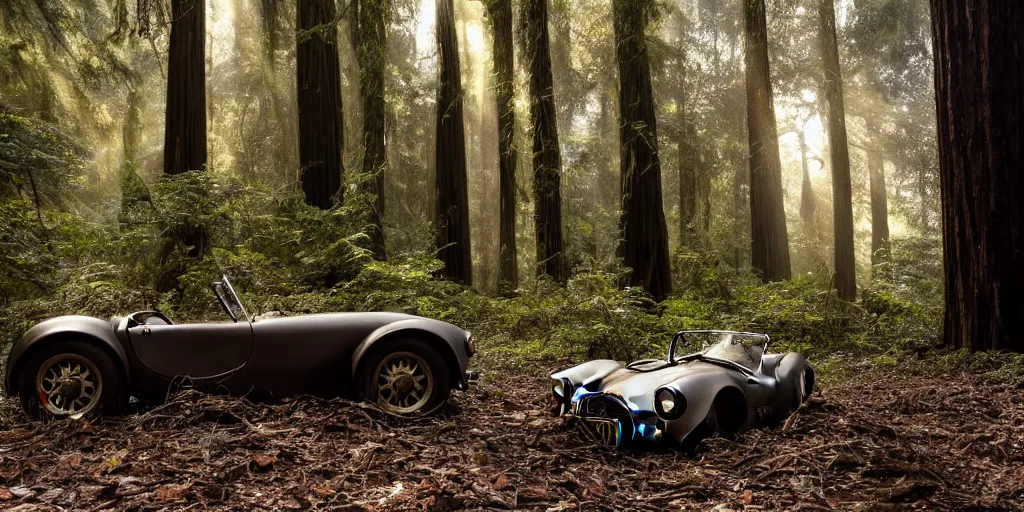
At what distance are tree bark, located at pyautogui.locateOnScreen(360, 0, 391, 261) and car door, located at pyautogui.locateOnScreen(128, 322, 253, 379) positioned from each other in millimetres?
7814

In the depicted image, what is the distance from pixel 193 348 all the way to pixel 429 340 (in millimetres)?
1819

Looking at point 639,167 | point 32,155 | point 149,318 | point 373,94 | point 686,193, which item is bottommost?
point 149,318

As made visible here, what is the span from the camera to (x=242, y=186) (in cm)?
1180

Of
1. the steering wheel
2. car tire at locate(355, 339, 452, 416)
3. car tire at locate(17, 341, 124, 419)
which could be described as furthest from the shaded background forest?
car tire at locate(355, 339, 452, 416)

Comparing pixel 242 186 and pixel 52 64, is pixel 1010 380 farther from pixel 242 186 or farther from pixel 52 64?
pixel 52 64

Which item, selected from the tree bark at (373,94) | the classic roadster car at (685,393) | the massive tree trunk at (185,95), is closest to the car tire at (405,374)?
the classic roadster car at (685,393)

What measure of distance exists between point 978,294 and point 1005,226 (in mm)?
730

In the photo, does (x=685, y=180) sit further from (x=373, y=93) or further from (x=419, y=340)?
(x=419, y=340)

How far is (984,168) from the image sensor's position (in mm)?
7766

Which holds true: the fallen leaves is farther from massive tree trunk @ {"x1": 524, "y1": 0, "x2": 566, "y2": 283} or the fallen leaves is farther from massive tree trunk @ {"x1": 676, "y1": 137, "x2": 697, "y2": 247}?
massive tree trunk @ {"x1": 676, "y1": 137, "x2": 697, "y2": 247}

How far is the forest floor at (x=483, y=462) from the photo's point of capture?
13.3 feet

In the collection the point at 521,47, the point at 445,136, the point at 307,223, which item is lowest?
the point at 307,223

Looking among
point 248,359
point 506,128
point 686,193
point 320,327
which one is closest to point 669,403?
point 320,327

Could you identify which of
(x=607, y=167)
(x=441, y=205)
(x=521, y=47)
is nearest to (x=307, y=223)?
(x=441, y=205)
